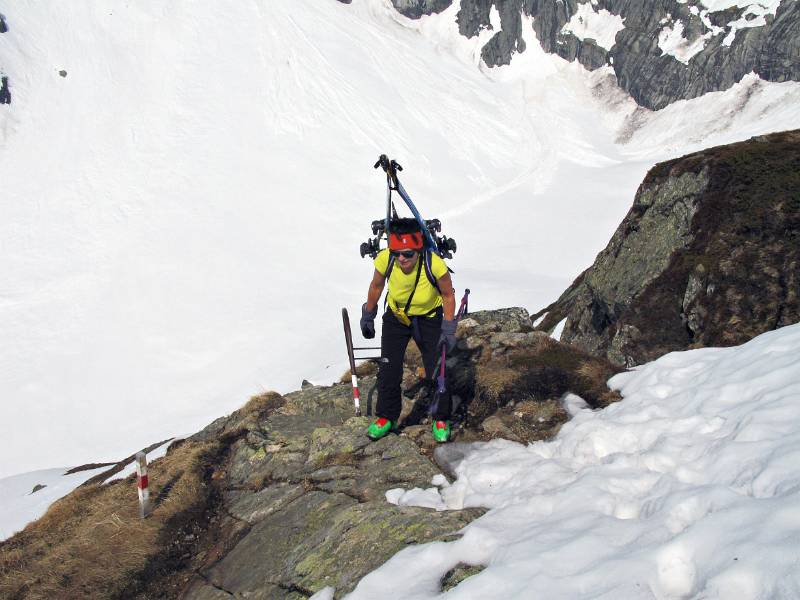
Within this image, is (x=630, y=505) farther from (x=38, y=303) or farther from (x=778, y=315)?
(x=38, y=303)

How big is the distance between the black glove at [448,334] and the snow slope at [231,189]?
21580 millimetres

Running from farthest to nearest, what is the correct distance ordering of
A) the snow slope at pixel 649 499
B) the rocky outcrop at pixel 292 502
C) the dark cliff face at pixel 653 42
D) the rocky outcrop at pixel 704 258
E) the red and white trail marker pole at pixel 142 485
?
the dark cliff face at pixel 653 42 < the rocky outcrop at pixel 704 258 < the red and white trail marker pole at pixel 142 485 < the rocky outcrop at pixel 292 502 < the snow slope at pixel 649 499

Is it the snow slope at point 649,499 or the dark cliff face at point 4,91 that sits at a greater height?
the dark cliff face at point 4,91

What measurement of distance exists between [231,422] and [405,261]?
6.62 m

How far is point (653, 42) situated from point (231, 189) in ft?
327

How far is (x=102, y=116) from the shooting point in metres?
65.5

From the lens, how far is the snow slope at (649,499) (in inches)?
139

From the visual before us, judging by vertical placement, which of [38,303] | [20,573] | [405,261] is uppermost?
[38,303]

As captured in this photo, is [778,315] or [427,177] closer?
[778,315]

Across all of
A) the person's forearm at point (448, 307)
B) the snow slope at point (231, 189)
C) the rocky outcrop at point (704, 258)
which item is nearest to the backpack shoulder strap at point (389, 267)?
the person's forearm at point (448, 307)

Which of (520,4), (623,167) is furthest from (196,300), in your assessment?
(520,4)

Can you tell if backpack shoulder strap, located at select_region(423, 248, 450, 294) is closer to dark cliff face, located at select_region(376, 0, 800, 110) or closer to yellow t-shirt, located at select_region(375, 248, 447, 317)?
yellow t-shirt, located at select_region(375, 248, 447, 317)

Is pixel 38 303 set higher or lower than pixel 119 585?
higher

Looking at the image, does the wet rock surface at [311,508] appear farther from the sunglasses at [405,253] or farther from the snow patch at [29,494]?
the snow patch at [29,494]
